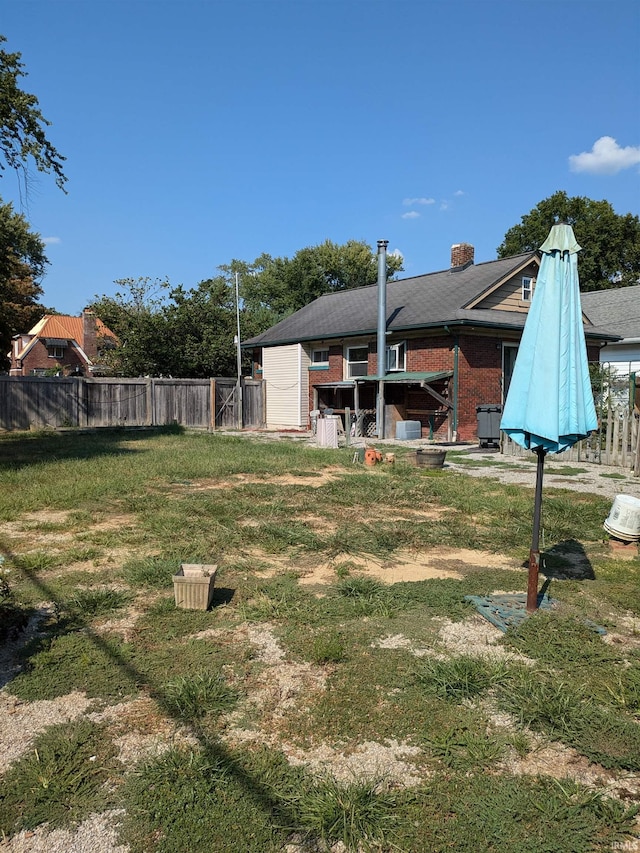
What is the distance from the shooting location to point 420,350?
1994cm

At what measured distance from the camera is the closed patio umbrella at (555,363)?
401 cm

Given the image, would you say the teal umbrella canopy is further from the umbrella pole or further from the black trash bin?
the black trash bin

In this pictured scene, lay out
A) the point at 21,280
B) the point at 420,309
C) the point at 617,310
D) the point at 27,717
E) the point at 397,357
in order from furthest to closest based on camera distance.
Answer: the point at 21,280 → the point at 617,310 → the point at 397,357 → the point at 420,309 → the point at 27,717

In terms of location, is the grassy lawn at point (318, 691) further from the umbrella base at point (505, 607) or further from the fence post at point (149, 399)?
the fence post at point (149, 399)

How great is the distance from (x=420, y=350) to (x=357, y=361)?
12.0ft

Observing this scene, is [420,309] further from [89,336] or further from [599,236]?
[89,336]

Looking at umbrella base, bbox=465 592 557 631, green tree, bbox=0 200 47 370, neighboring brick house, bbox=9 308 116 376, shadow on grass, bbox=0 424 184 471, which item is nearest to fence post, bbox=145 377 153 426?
shadow on grass, bbox=0 424 184 471

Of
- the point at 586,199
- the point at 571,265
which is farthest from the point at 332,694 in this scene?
the point at 586,199

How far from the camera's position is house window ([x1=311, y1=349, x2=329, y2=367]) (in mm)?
24453

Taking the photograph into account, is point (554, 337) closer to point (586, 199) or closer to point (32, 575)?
point (32, 575)

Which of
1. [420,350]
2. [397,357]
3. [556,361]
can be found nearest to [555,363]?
[556,361]

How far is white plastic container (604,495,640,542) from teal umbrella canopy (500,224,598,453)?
93.8 inches

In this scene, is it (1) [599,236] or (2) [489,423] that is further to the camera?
(1) [599,236]

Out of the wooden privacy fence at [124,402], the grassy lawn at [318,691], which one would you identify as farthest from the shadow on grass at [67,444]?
the grassy lawn at [318,691]
